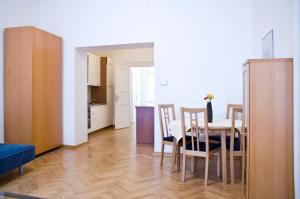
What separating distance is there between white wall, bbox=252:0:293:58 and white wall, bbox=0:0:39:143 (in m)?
4.10

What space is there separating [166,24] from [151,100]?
5.23 m

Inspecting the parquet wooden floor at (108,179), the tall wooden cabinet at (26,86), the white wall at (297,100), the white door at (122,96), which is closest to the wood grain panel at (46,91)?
the tall wooden cabinet at (26,86)

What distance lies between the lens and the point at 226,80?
4051mm

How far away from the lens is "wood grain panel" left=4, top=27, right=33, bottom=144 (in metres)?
3.97

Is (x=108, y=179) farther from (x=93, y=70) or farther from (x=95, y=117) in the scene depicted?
(x=93, y=70)

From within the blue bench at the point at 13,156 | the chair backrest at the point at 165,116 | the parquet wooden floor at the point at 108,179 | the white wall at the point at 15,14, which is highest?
the white wall at the point at 15,14

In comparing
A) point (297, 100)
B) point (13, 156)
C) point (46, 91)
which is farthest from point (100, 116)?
point (297, 100)

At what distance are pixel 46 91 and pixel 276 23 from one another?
3.79 m

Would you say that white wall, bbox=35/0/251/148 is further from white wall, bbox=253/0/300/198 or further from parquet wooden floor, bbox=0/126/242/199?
parquet wooden floor, bbox=0/126/242/199

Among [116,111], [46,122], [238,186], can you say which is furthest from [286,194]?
[116,111]

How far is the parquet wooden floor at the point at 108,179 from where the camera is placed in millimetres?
2654

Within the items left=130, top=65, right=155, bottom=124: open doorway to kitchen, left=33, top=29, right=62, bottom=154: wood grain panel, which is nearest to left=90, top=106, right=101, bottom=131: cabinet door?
left=33, top=29, right=62, bottom=154: wood grain panel

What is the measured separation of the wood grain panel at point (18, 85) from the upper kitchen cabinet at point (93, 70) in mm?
2343

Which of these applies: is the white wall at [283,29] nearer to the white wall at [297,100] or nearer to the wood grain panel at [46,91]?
the white wall at [297,100]
